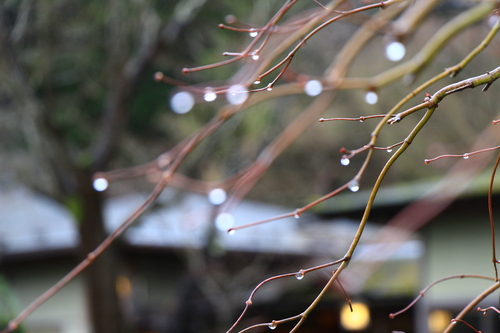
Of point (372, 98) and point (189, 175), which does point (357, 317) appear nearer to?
point (189, 175)

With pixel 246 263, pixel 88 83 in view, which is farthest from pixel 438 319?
pixel 88 83

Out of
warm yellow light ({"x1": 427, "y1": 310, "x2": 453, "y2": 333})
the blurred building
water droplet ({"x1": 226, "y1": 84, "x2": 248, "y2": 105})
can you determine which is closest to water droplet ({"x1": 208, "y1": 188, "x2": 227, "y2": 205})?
water droplet ({"x1": 226, "y1": 84, "x2": 248, "y2": 105})

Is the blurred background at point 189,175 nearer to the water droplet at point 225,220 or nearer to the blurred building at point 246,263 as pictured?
the blurred building at point 246,263

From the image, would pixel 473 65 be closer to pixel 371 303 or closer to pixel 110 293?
pixel 371 303

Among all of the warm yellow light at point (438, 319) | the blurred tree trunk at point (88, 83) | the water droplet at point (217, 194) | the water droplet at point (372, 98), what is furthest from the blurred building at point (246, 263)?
the water droplet at point (372, 98)

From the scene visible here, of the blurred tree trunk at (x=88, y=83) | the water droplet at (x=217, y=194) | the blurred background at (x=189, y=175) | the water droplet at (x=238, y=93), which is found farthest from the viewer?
the blurred background at (x=189, y=175)
